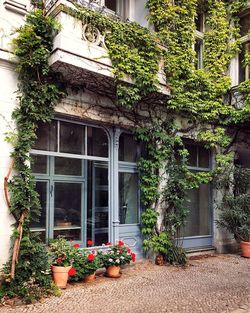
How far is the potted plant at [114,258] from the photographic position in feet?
20.3

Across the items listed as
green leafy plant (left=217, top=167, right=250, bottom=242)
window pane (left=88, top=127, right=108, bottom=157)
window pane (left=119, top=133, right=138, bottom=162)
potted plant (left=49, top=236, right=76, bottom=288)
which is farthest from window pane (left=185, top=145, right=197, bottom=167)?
potted plant (left=49, top=236, right=76, bottom=288)

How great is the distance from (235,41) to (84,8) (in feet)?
17.8

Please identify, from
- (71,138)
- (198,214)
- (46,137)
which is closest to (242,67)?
(198,214)

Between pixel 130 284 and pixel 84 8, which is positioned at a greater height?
pixel 84 8

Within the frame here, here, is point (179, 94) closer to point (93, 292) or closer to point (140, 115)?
point (140, 115)

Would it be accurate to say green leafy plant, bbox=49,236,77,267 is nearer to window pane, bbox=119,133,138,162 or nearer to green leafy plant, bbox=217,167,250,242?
window pane, bbox=119,133,138,162

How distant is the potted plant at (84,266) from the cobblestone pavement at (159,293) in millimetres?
145

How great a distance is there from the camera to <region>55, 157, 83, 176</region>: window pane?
21.2 feet

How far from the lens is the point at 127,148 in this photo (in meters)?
7.82

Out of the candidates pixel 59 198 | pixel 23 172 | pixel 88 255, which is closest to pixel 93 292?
pixel 88 255

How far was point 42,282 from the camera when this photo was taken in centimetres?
529

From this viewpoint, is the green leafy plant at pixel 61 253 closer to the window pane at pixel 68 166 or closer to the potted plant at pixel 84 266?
the potted plant at pixel 84 266

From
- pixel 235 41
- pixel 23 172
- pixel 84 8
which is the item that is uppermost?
pixel 235 41

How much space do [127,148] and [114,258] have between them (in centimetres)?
271
